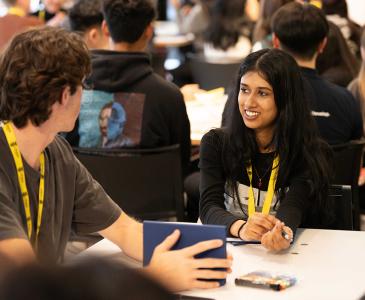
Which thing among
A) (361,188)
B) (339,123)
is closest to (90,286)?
(339,123)

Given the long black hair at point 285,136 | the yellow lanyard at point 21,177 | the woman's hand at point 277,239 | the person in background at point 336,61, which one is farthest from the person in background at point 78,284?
the person in background at point 336,61

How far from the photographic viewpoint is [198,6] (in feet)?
30.9

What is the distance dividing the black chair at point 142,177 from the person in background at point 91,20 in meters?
1.52

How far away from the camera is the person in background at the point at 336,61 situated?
4492mm

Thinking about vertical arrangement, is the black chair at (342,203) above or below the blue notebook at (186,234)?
below

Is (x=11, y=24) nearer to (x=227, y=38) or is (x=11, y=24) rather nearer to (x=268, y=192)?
(x=227, y=38)

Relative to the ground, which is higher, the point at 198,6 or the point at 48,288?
the point at 48,288

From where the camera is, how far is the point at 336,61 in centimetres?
457

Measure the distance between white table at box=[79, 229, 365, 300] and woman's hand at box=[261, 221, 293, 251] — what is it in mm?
25

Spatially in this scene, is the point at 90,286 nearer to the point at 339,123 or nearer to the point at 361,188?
the point at 339,123

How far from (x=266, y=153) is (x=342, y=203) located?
1.06 ft

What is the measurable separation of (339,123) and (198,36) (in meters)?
5.89

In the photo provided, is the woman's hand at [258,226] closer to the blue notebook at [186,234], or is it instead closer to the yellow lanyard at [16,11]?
the blue notebook at [186,234]

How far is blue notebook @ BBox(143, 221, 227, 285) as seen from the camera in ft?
5.78
